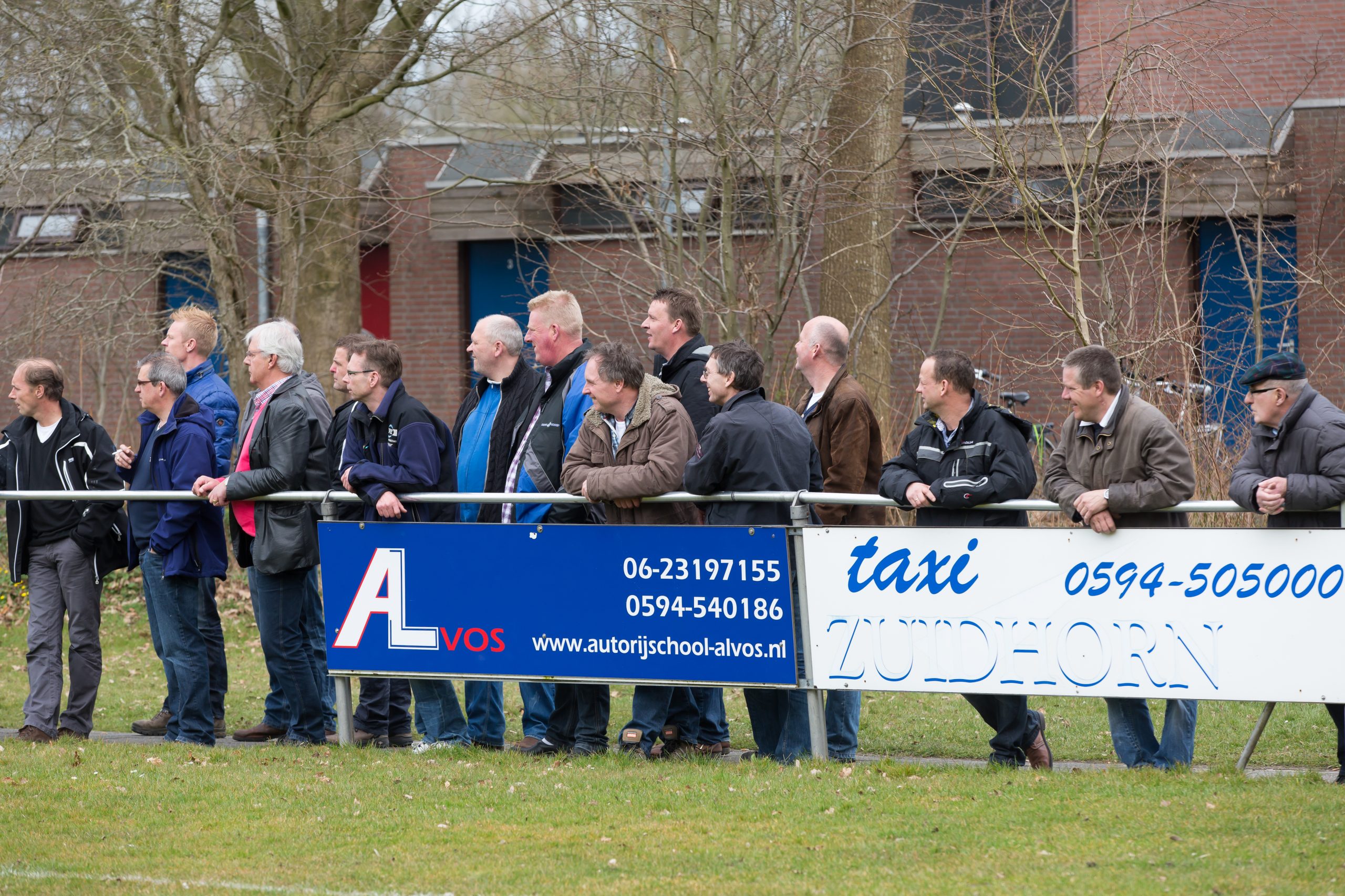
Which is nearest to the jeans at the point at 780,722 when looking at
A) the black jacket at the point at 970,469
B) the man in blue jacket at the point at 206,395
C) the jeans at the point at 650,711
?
the jeans at the point at 650,711

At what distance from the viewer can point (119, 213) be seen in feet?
57.7

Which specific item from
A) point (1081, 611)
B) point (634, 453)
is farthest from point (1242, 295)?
point (634, 453)

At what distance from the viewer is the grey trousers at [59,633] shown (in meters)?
8.98

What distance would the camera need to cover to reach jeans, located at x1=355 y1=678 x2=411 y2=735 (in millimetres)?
8781

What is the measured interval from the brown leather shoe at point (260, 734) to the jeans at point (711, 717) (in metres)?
2.47

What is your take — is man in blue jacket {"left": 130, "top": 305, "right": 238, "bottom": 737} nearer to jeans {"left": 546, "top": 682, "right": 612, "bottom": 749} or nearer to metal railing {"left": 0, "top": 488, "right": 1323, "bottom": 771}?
metal railing {"left": 0, "top": 488, "right": 1323, "bottom": 771}

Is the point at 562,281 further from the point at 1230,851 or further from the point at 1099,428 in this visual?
the point at 1230,851

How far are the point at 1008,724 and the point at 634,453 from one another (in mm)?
2231

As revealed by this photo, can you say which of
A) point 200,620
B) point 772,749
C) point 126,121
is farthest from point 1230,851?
point 126,121

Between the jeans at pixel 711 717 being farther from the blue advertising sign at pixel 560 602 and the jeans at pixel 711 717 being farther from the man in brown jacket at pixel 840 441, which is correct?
the blue advertising sign at pixel 560 602

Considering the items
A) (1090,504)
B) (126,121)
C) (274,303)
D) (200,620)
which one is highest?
(126,121)

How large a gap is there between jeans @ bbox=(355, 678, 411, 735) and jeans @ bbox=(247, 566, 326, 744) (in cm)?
24

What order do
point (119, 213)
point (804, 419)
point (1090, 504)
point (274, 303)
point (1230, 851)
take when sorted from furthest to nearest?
point (274, 303) < point (119, 213) < point (804, 419) < point (1090, 504) < point (1230, 851)

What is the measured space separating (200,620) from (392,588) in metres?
1.43
